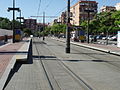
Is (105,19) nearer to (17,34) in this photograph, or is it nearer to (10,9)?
(17,34)

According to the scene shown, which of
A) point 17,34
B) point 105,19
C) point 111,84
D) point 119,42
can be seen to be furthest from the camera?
point 105,19

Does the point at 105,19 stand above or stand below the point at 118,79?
above

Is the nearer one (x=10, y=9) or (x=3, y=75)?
(x=3, y=75)

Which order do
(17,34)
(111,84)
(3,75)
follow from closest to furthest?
(111,84)
(3,75)
(17,34)

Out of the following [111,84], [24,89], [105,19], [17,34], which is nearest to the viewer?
[24,89]

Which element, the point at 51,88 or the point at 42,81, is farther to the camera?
the point at 42,81

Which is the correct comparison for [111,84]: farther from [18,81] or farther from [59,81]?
[18,81]

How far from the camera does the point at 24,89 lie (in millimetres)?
8805

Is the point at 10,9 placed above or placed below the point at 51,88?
above

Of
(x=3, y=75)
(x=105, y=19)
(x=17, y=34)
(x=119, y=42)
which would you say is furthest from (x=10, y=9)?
(x=105, y=19)

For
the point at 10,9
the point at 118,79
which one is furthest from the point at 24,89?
the point at 10,9

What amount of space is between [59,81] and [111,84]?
1916 millimetres

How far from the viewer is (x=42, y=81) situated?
34.0ft

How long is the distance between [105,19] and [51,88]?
64.6 m
